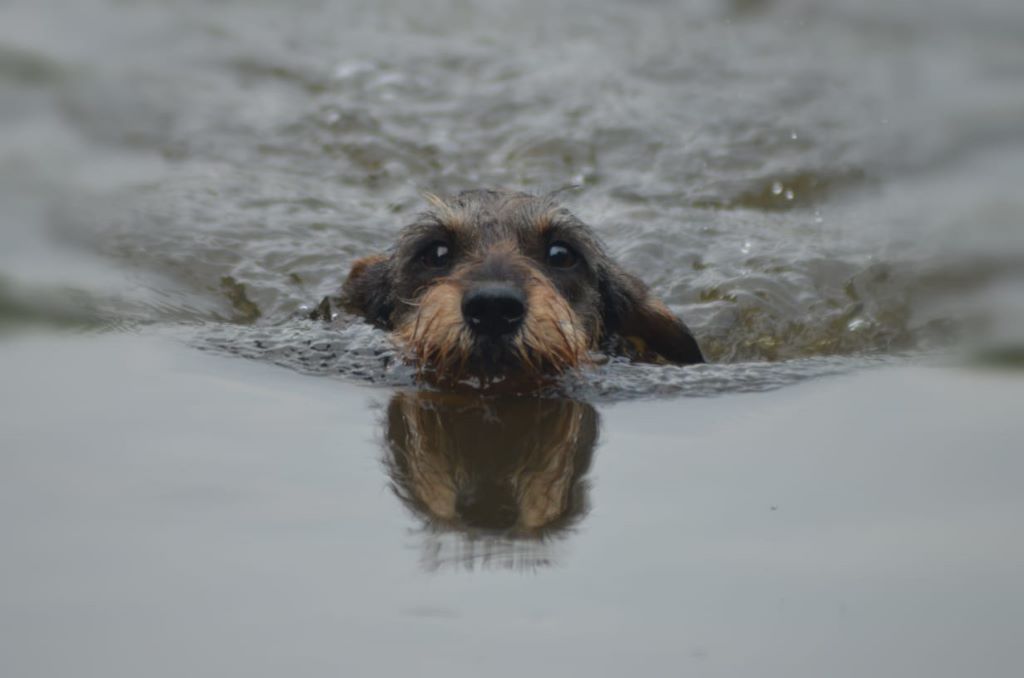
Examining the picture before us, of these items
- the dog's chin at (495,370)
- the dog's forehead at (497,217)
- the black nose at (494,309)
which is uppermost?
the dog's forehead at (497,217)

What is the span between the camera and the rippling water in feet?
27.8

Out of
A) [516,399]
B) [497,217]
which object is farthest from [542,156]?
[516,399]

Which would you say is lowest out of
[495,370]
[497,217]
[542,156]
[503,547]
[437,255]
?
[503,547]

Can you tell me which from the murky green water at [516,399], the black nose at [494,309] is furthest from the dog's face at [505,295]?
the murky green water at [516,399]

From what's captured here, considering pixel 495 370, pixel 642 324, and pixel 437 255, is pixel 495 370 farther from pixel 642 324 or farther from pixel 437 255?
pixel 642 324

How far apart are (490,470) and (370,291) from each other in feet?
10.3

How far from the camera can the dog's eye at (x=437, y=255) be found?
713cm

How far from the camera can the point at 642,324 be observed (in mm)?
7578

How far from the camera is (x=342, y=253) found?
368 inches

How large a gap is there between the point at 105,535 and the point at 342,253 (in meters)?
5.33

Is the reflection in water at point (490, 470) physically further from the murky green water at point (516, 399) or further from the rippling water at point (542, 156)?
the rippling water at point (542, 156)

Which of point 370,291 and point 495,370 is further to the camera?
point 370,291

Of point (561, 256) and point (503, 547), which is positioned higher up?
point (561, 256)

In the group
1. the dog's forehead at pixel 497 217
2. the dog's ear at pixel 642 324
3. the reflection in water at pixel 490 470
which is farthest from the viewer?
the dog's ear at pixel 642 324
